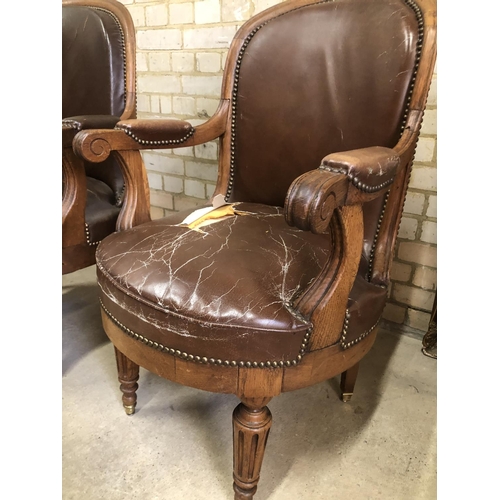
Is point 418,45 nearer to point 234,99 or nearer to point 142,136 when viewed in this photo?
point 234,99

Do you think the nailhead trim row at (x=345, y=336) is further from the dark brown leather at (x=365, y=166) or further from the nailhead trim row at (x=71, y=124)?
the nailhead trim row at (x=71, y=124)

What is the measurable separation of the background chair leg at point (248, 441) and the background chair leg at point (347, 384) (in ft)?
1.47

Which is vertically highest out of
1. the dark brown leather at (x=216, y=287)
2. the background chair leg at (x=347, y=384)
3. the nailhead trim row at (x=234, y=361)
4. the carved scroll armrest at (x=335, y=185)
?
the carved scroll armrest at (x=335, y=185)

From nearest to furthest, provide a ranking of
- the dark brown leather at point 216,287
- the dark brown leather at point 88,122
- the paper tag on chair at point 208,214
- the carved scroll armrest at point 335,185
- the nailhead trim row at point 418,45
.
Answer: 1. the carved scroll armrest at point 335,185
2. the dark brown leather at point 216,287
3. the nailhead trim row at point 418,45
4. the paper tag on chair at point 208,214
5. the dark brown leather at point 88,122

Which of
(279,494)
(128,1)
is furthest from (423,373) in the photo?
(128,1)

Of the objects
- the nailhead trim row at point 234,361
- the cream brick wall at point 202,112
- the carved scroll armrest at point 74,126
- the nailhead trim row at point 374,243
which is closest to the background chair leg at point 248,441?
the nailhead trim row at point 234,361

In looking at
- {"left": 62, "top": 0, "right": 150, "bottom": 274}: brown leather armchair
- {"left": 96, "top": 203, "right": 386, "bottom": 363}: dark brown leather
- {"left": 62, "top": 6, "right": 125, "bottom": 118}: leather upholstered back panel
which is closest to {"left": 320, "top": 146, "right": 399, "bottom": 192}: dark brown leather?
{"left": 96, "top": 203, "right": 386, "bottom": 363}: dark brown leather

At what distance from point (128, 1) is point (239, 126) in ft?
3.65

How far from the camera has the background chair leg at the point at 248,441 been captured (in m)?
0.83

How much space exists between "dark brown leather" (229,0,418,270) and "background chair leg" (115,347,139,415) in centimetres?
55

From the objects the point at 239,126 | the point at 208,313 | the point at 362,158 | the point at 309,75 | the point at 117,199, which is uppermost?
the point at 309,75

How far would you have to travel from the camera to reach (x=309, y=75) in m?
1.14
